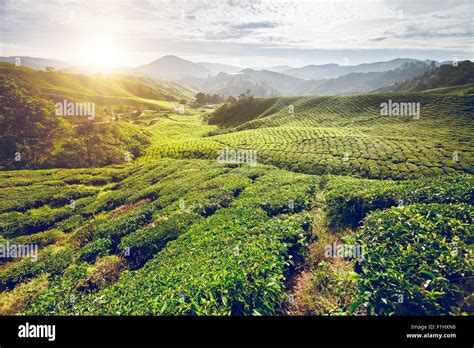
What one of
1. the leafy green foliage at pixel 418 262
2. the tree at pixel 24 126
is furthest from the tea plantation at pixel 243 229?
the tree at pixel 24 126

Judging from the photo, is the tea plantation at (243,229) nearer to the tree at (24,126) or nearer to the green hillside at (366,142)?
the green hillside at (366,142)

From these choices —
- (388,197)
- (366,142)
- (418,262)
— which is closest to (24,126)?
(366,142)

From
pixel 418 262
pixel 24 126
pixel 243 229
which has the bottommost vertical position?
pixel 243 229

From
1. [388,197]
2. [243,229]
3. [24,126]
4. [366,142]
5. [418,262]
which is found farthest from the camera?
[24,126]

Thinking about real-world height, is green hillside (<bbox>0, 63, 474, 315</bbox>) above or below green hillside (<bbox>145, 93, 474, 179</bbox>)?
below

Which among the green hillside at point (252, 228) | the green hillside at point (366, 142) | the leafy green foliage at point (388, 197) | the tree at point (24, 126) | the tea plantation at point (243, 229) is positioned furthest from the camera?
the tree at point (24, 126)

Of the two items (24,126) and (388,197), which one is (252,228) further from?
(24,126)

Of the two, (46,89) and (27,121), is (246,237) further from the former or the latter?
(46,89)

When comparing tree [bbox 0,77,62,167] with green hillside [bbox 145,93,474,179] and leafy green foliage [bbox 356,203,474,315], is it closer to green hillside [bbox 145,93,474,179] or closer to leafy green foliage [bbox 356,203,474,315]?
green hillside [bbox 145,93,474,179]

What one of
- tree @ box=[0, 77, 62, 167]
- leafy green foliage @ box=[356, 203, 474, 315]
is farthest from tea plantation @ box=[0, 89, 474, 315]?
tree @ box=[0, 77, 62, 167]

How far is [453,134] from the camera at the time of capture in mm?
38844

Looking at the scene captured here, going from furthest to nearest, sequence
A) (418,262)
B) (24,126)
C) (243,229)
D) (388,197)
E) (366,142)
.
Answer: (24,126) → (366,142) → (388,197) → (243,229) → (418,262)
